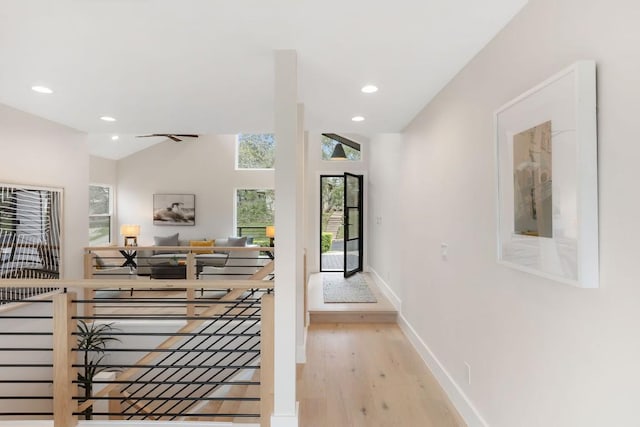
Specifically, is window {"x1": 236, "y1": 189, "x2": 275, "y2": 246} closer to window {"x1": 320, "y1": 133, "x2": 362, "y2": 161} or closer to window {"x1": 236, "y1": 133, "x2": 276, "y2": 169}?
window {"x1": 236, "y1": 133, "x2": 276, "y2": 169}

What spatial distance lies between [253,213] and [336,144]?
2.53m

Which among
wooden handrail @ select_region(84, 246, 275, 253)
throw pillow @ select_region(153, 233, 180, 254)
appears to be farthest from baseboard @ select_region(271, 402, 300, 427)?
throw pillow @ select_region(153, 233, 180, 254)

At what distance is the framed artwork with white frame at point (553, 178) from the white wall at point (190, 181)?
22.1 ft

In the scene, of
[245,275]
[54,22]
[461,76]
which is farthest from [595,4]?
[245,275]

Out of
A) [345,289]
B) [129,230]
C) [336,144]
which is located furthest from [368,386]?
[129,230]

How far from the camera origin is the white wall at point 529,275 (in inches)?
42.5

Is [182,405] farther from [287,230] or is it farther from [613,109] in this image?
[613,109]

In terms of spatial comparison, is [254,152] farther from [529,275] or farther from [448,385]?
[529,275]

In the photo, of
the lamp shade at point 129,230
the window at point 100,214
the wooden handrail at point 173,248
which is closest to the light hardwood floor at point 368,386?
the wooden handrail at point 173,248

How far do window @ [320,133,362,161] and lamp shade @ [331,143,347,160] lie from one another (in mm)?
26

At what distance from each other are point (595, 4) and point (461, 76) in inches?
46.1

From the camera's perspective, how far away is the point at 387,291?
5.14 meters

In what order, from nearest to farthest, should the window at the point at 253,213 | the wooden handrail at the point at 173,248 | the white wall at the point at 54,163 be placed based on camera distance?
the white wall at the point at 54,163 < the wooden handrail at the point at 173,248 < the window at the point at 253,213

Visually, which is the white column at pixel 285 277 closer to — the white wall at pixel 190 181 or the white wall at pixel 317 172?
the white wall at pixel 317 172
